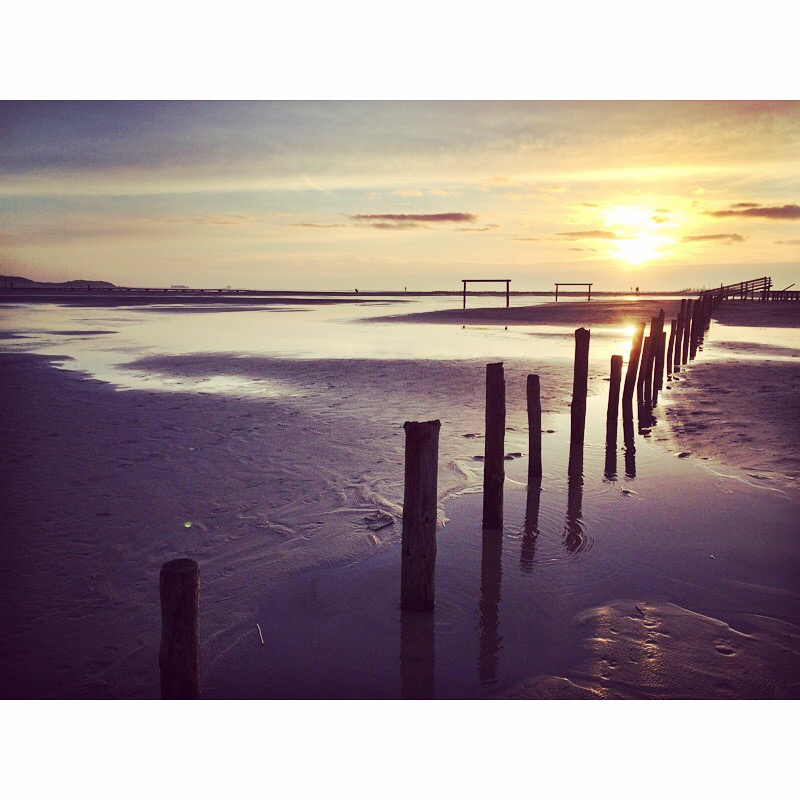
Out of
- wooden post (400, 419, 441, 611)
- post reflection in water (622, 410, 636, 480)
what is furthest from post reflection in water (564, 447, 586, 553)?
wooden post (400, 419, 441, 611)

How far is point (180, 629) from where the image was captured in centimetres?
295

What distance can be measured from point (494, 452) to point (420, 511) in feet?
5.78

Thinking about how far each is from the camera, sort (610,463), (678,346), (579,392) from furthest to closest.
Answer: (678,346), (579,392), (610,463)

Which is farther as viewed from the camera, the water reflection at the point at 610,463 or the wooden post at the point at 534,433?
the water reflection at the point at 610,463

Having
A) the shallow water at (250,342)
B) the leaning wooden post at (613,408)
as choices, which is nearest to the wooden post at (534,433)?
the leaning wooden post at (613,408)

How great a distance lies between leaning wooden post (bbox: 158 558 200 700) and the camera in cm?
288

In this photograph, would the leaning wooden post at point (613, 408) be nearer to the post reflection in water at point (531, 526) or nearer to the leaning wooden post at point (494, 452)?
the post reflection in water at point (531, 526)

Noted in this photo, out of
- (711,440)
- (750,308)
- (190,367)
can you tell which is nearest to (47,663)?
(711,440)

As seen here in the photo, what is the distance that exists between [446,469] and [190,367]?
10.6 meters

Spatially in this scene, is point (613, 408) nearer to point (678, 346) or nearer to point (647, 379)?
point (647, 379)

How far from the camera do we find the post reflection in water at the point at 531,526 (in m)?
5.29

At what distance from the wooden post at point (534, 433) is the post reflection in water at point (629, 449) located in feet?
3.94

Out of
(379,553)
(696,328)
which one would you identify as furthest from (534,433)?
(696,328)
